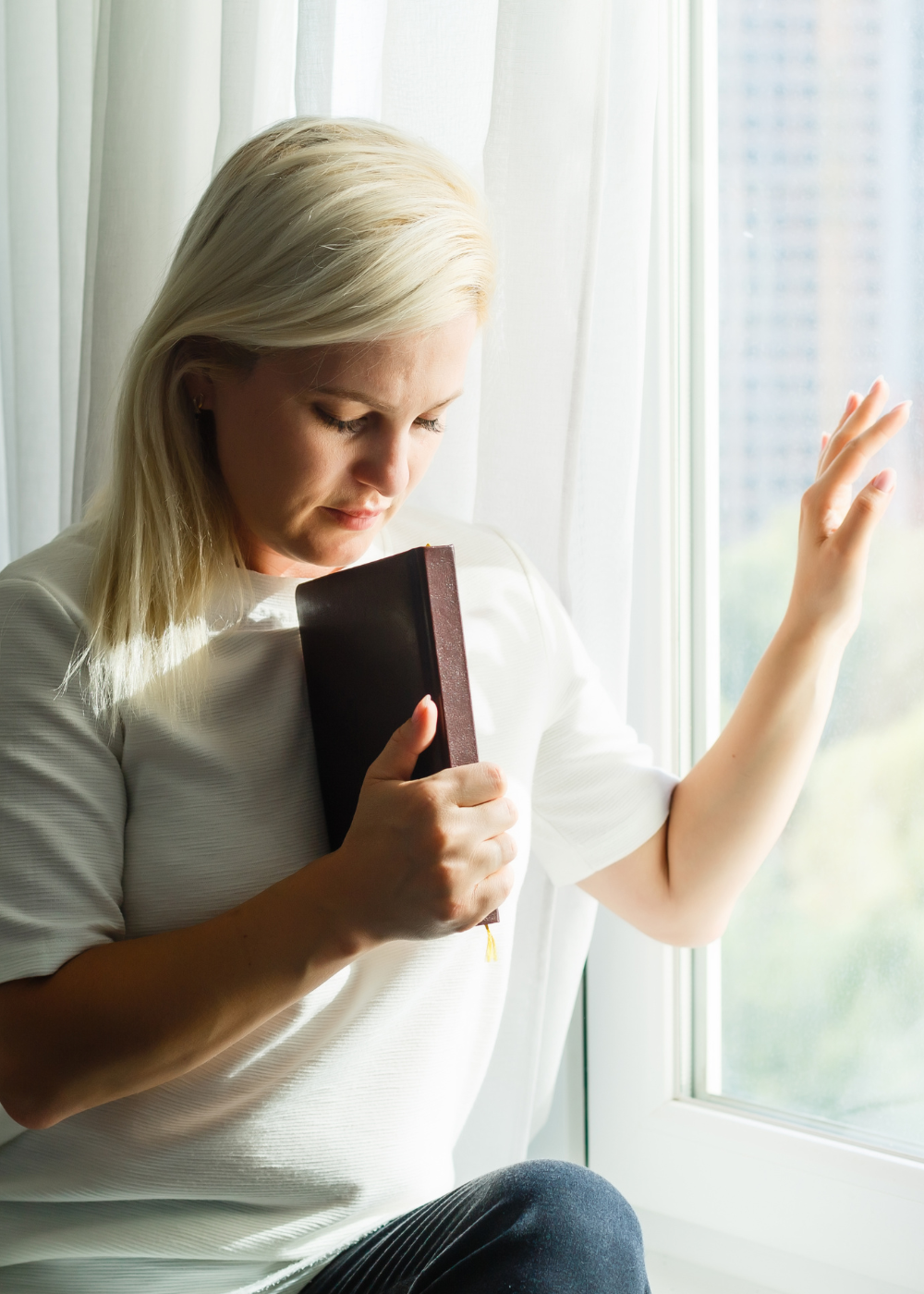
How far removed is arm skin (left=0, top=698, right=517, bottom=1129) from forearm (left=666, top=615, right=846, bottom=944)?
0.25 m

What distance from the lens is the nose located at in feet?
2.44

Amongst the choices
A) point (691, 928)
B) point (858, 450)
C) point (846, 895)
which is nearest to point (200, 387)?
point (858, 450)

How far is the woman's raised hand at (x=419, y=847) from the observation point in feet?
2.09

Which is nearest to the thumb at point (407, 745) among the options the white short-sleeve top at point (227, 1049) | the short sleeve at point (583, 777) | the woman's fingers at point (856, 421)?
the white short-sleeve top at point (227, 1049)

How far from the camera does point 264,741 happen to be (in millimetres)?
786

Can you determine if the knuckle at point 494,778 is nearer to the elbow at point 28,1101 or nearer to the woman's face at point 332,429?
the woman's face at point 332,429

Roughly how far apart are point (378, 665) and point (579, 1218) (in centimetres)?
37

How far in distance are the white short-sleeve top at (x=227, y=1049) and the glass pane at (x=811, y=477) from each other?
0.36m

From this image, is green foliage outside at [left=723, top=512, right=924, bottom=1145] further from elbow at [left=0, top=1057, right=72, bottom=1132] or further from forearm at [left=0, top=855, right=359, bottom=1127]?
elbow at [left=0, top=1057, right=72, bottom=1132]

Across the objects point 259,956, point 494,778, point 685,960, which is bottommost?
point 685,960

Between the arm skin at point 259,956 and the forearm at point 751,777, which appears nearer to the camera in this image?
the arm skin at point 259,956

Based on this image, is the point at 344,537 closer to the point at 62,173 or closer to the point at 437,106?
the point at 437,106

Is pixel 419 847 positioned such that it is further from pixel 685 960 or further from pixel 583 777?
pixel 685 960

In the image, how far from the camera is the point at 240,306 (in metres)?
0.73
